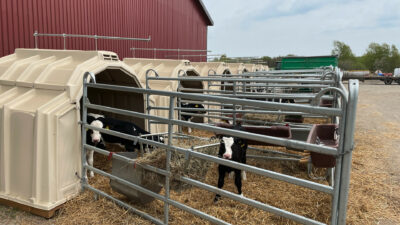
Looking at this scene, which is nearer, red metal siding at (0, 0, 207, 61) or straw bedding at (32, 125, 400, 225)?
straw bedding at (32, 125, 400, 225)

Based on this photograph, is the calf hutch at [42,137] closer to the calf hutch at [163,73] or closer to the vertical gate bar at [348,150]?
the calf hutch at [163,73]

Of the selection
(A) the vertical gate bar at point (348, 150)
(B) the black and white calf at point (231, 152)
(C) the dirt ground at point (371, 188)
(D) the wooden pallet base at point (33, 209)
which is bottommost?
(D) the wooden pallet base at point (33, 209)

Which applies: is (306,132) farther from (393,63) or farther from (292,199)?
(393,63)

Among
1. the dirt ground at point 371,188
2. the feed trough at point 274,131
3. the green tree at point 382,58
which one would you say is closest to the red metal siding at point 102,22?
the dirt ground at point 371,188

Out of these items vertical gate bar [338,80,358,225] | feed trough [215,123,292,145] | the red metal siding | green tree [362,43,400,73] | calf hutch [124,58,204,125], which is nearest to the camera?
vertical gate bar [338,80,358,225]

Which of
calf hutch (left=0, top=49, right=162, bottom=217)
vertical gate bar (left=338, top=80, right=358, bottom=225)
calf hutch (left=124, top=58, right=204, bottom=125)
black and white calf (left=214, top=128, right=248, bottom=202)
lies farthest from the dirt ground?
calf hutch (left=124, top=58, right=204, bottom=125)

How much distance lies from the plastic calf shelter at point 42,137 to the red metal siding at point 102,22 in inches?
129

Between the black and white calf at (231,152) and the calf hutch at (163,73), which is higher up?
the calf hutch at (163,73)

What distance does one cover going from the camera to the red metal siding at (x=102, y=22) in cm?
Answer: 785

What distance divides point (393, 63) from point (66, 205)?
9297 centimetres

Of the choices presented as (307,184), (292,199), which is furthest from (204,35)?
(307,184)

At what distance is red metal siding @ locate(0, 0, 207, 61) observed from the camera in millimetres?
7848

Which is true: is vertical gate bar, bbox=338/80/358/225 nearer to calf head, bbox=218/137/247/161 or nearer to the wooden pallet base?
calf head, bbox=218/137/247/161

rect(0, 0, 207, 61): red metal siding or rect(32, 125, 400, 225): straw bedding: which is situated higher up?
rect(0, 0, 207, 61): red metal siding
